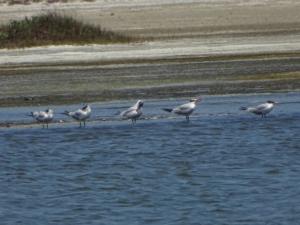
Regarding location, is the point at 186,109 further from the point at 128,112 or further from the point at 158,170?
the point at 158,170

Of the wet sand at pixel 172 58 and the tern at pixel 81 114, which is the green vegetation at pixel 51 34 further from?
Result: the tern at pixel 81 114

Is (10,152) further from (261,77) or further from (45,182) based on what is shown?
(261,77)

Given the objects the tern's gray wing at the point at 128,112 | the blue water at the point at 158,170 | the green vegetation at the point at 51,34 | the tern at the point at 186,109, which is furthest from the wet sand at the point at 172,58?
the tern's gray wing at the point at 128,112

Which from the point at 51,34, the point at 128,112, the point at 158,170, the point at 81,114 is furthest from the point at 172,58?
the point at 158,170

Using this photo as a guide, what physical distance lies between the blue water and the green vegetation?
13.6 metres

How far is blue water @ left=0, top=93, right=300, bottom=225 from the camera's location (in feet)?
40.2

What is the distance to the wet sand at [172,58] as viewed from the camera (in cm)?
2350

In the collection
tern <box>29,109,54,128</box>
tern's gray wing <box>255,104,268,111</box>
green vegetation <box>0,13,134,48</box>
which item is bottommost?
green vegetation <box>0,13,134,48</box>

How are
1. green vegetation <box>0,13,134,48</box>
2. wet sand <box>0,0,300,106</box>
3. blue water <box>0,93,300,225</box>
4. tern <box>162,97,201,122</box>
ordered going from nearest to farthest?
blue water <box>0,93,300,225</box>
tern <box>162,97,201,122</box>
wet sand <box>0,0,300,106</box>
green vegetation <box>0,13,134,48</box>

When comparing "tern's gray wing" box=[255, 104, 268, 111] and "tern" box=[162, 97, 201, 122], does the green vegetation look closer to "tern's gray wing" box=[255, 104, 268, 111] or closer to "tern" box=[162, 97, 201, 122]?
"tern" box=[162, 97, 201, 122]

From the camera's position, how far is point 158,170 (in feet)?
48.3

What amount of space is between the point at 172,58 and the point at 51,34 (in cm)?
627

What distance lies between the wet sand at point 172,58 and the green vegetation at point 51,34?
73 cm

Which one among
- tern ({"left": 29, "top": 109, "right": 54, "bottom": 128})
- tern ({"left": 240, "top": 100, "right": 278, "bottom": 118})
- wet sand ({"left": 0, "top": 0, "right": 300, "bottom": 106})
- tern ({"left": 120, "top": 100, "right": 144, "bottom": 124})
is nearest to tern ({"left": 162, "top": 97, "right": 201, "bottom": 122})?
tern ({"left": 120, "top": 100, "right": 144, "bottom": 124})
